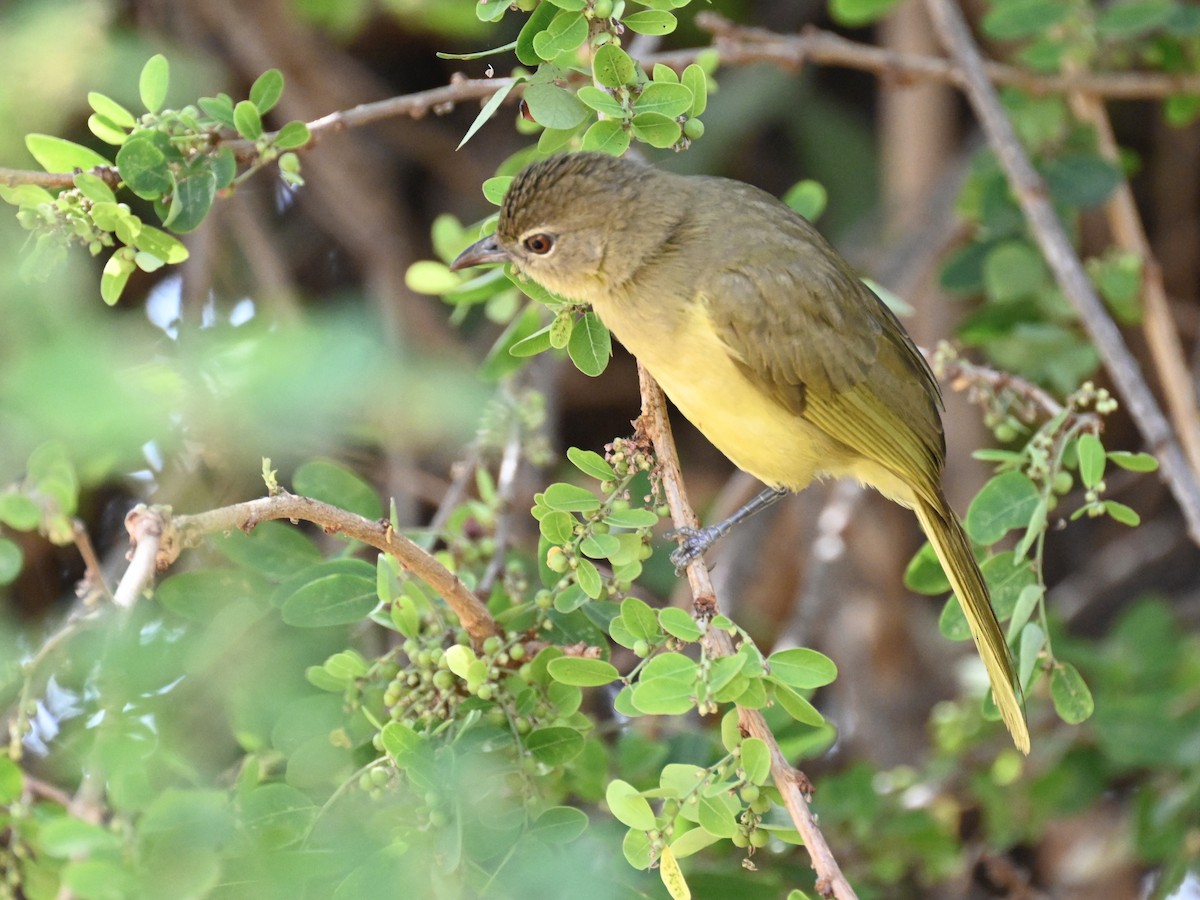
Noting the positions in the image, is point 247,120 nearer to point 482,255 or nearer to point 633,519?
point 482,255

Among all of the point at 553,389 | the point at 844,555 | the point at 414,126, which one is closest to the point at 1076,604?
the point at 844,555

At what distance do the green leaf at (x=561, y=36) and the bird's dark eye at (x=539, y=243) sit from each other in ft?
2.12

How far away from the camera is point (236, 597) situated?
2.90 m

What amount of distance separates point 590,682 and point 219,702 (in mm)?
948

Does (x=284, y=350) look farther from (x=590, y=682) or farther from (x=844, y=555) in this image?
(x=844, y=555)

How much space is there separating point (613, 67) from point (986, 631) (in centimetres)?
135

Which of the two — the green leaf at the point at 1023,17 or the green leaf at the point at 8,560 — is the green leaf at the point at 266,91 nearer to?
the green leaf at the point at 8,560

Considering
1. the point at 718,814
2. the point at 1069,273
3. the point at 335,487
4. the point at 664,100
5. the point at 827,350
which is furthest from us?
the point at 1069,273

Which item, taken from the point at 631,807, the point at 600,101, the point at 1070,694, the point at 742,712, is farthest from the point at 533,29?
the point at 1070,694

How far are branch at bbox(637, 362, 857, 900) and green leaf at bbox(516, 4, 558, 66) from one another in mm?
733

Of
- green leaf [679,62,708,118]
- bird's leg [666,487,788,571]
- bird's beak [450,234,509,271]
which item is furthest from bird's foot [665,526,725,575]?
green leaf [679,62,708,118]

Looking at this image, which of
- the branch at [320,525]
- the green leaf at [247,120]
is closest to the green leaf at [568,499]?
the branch at [320,525]

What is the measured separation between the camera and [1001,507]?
2.83 m

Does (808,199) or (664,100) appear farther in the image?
(808,199)
